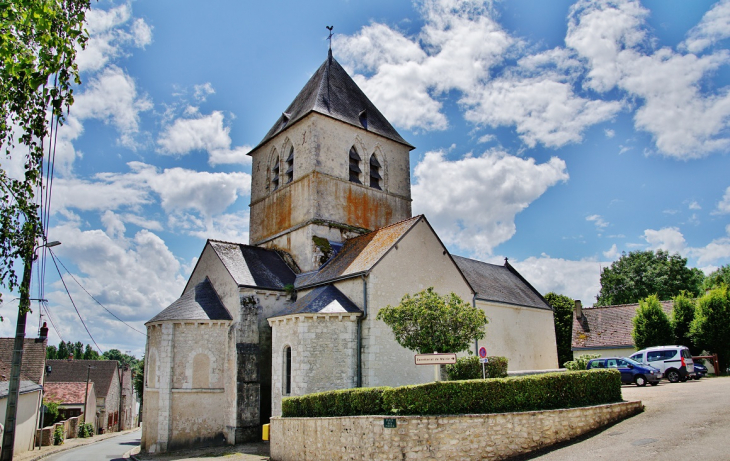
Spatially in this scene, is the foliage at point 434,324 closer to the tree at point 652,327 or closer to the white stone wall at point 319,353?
the white stone wall at point 319,353

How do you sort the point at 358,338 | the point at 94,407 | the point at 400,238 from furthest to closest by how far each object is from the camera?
the point at 94,407 < the point at 400,238 < the point at 358,338

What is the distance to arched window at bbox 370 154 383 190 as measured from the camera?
1029 inches

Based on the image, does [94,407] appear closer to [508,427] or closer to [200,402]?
[200,402]

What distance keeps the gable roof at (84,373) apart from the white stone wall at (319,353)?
35955 millimetres

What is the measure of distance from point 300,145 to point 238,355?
404 inches

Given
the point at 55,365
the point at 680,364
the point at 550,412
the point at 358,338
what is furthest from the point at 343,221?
the point at 55,365

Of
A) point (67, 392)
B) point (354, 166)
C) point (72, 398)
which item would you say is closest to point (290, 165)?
point (354, 166)

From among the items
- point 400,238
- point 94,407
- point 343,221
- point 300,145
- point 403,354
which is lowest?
point 94,407

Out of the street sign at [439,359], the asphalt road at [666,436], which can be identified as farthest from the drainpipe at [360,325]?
the asphalt road at [666,436]

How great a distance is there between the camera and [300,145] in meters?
24.7

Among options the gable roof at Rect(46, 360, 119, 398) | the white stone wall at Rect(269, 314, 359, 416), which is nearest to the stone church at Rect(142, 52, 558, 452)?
the white stone wall at Rect(269, 314, 359, 416)

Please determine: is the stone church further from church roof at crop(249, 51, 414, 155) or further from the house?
the house

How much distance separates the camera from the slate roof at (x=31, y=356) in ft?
91.2

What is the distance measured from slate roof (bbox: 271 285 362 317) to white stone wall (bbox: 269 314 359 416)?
0.21m
